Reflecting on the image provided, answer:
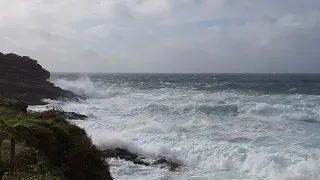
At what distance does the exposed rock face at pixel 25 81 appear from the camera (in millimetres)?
42541

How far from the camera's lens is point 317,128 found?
2822 cm

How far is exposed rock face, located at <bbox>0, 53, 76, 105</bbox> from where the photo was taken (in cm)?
4254

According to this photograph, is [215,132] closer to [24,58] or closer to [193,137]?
[193,137]

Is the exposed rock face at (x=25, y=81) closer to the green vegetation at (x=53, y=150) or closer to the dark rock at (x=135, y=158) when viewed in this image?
the dark rock at (x=135, y=158)

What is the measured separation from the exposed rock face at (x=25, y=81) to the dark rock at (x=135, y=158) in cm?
2184

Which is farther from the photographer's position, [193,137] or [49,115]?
[193,137]

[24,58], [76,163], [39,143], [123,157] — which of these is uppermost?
[24,58]

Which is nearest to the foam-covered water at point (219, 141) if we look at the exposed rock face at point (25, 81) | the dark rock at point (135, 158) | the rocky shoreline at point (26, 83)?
the dark rock at point (135, 158)

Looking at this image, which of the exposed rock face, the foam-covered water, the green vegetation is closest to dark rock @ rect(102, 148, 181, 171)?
the foam-covered water

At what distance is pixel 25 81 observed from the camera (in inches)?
1913

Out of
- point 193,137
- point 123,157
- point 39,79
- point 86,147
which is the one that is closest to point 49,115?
point 86,147

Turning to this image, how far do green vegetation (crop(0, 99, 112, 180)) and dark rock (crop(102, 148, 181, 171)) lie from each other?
658 cm

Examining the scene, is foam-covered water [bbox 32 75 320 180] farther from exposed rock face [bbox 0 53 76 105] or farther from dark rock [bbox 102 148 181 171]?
exposed rock face [bbox 0 53 76 105]

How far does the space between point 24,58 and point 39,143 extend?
47.2m
